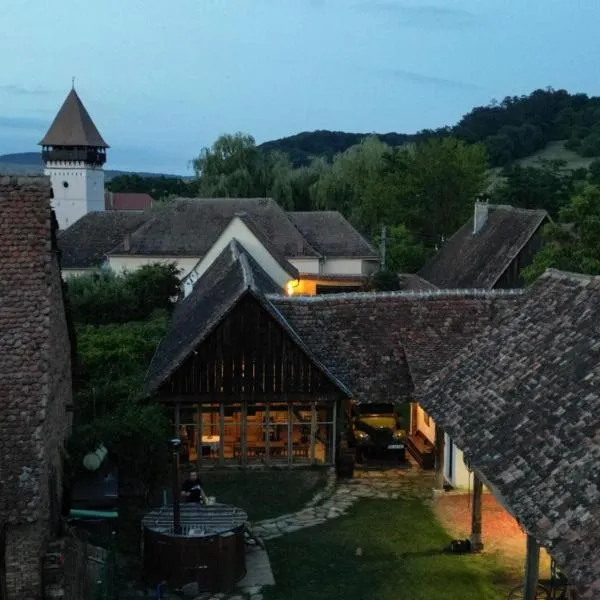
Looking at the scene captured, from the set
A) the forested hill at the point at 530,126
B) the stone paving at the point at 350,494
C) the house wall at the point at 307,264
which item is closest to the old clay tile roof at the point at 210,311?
the stone paving at the point at 350,494

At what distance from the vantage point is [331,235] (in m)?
50.8

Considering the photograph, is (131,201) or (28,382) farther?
(131,201)

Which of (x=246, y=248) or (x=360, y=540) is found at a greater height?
(x=246, y=248)

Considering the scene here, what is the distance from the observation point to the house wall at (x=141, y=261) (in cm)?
4609

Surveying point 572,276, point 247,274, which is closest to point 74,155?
point 247,274

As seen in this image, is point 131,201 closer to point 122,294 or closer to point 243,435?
point 122,294

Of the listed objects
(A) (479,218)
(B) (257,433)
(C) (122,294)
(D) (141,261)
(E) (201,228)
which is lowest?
(B) (257,433)

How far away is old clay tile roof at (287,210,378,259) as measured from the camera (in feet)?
163

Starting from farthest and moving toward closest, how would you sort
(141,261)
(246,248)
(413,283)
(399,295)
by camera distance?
(141,261), (413,283), (246,248), (399,295)

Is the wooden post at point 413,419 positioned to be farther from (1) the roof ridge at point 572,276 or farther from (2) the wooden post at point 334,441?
(1) the roof ridge at point 572,276

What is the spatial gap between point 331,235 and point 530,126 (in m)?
88.0

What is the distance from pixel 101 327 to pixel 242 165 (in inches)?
1336

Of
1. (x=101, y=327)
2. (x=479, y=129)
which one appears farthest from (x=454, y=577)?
(x=479, y=129)

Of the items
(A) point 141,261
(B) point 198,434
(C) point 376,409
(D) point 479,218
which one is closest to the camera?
(B) point 198,434
